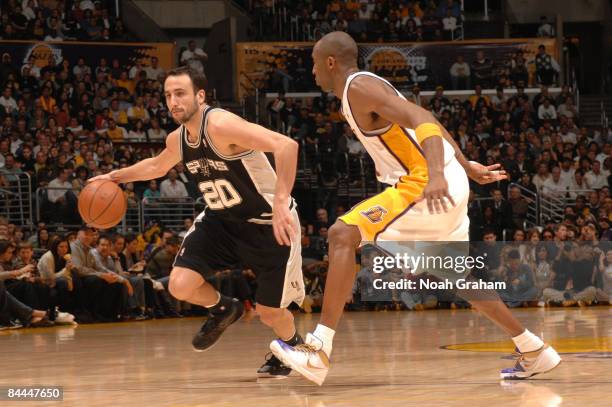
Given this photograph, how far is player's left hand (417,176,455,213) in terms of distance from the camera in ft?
16.8

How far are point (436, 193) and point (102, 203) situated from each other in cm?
265

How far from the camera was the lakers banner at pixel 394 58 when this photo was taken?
22.3 meters

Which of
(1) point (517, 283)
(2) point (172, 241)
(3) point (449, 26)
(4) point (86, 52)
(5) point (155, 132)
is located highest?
(3) point (449, 26)

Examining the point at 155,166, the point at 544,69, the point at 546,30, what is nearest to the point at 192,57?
the point at 544,69

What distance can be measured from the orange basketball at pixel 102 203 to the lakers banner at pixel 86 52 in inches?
538

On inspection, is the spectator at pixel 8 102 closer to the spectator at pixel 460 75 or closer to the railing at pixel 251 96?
the railing at pixel 251 96

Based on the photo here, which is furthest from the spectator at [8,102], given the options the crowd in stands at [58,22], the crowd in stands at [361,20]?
the crowd in stands at [361,20]

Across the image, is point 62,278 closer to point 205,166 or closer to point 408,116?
point 205,166

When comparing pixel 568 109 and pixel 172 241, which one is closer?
pixel 172 241

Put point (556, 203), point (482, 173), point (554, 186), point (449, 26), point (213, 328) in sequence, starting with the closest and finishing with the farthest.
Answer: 1. point (482, 173)
2. point (213, 328)
3. point (556, 203)
4. point (554, 186)
5. point (449, 26)

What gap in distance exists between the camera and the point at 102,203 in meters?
6.93

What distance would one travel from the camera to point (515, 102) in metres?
21.3

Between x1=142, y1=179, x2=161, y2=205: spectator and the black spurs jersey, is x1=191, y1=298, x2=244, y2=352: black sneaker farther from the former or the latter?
x1=142, y1=179, x2=161, y2=205: spectator

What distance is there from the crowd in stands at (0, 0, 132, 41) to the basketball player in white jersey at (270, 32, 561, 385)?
1603 centimetres
